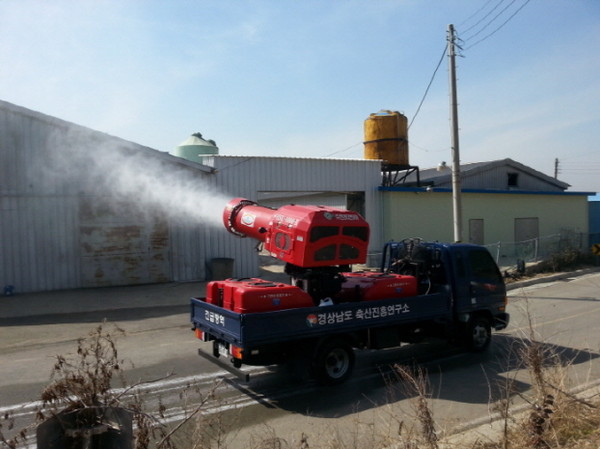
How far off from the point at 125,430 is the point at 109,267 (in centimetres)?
1503

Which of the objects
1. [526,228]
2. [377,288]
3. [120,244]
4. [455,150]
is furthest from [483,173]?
[377,288]

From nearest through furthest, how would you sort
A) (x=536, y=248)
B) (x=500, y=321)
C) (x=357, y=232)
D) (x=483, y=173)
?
1. (x=357, y=232)
2. (x=500, y=321)
3. (x=536, y=248)
4. (x=483, y=173)

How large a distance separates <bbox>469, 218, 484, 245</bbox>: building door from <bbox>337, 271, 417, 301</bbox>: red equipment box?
18196 mm

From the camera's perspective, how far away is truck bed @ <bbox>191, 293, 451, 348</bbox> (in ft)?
22.2

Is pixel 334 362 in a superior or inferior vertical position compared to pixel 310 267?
inferior

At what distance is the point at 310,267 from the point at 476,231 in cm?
2014

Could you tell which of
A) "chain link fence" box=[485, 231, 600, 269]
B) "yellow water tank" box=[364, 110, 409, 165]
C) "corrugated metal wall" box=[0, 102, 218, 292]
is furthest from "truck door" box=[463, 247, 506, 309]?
"yellow water tank" box=[364, 110, 409, 165]

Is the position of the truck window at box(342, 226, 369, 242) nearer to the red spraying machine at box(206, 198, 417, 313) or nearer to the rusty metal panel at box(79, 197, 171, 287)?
the red spraying machine at box(206, 198, 417, 313)

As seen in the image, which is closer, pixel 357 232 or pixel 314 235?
pixel 314 235

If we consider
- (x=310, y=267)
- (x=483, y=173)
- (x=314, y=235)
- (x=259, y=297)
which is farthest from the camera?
(x=483, y=173)

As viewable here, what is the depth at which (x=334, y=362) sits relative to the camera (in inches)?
301

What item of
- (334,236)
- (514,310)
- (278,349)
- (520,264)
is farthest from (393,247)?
(520,264)

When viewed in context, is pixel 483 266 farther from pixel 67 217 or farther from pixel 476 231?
pixel 476 231

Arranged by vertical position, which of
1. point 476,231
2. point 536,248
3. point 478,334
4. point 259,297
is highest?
point 476,231
